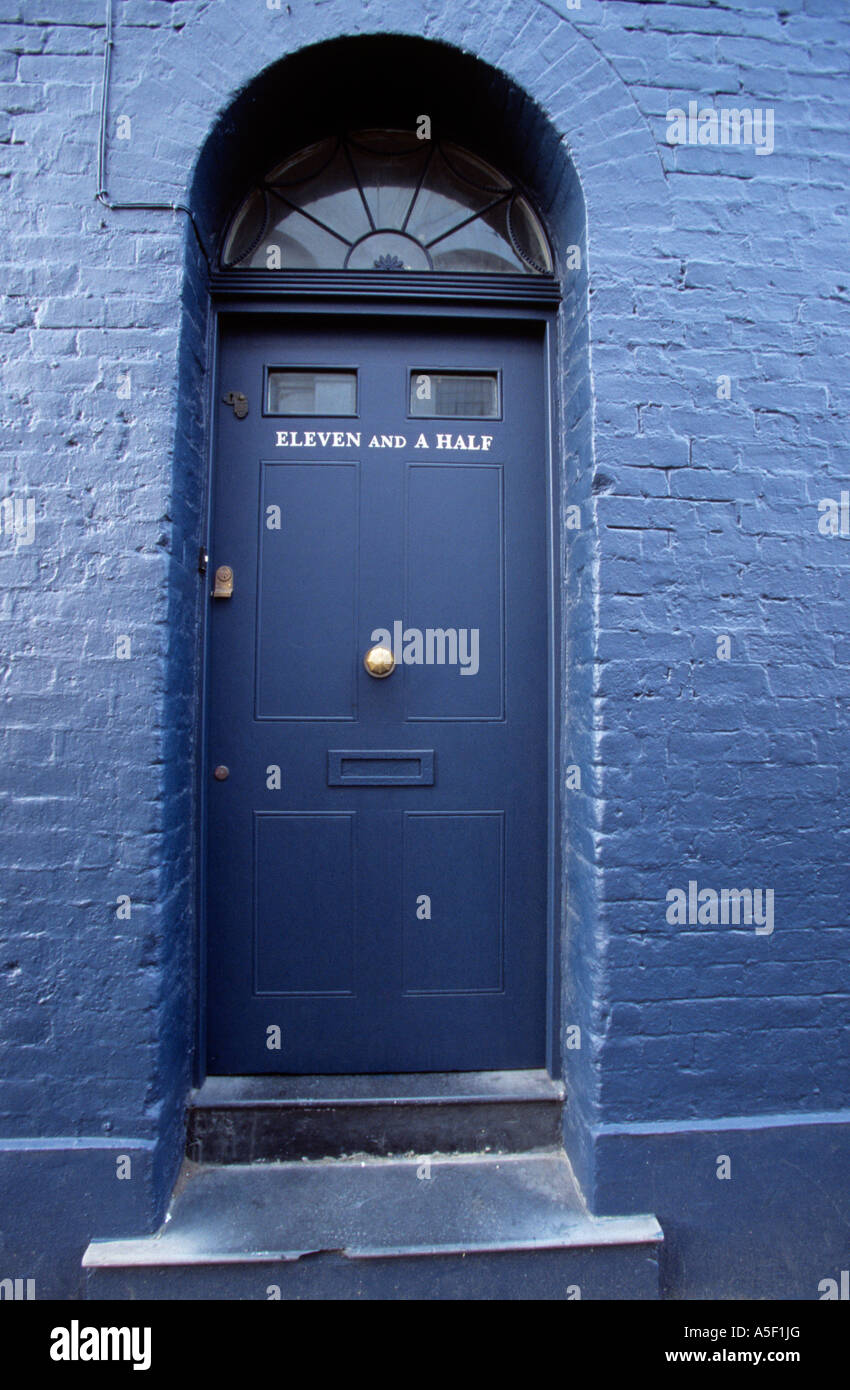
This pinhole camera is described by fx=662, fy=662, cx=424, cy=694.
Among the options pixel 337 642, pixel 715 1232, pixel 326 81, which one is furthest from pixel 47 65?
pixel 715 1232

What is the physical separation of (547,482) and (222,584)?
1.35 m

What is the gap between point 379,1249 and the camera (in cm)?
209

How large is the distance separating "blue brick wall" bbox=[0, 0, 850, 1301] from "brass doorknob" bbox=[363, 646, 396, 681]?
680mm

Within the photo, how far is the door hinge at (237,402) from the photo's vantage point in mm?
2631

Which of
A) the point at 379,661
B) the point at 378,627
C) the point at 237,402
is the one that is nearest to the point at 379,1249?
the point at 379,661

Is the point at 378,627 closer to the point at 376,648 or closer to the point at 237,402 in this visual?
the point at 376,648

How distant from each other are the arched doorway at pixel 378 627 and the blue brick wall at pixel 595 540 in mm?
237

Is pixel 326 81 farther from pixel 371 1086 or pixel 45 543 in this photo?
pixel 371 1086

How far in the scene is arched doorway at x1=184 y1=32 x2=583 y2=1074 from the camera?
2592mm
